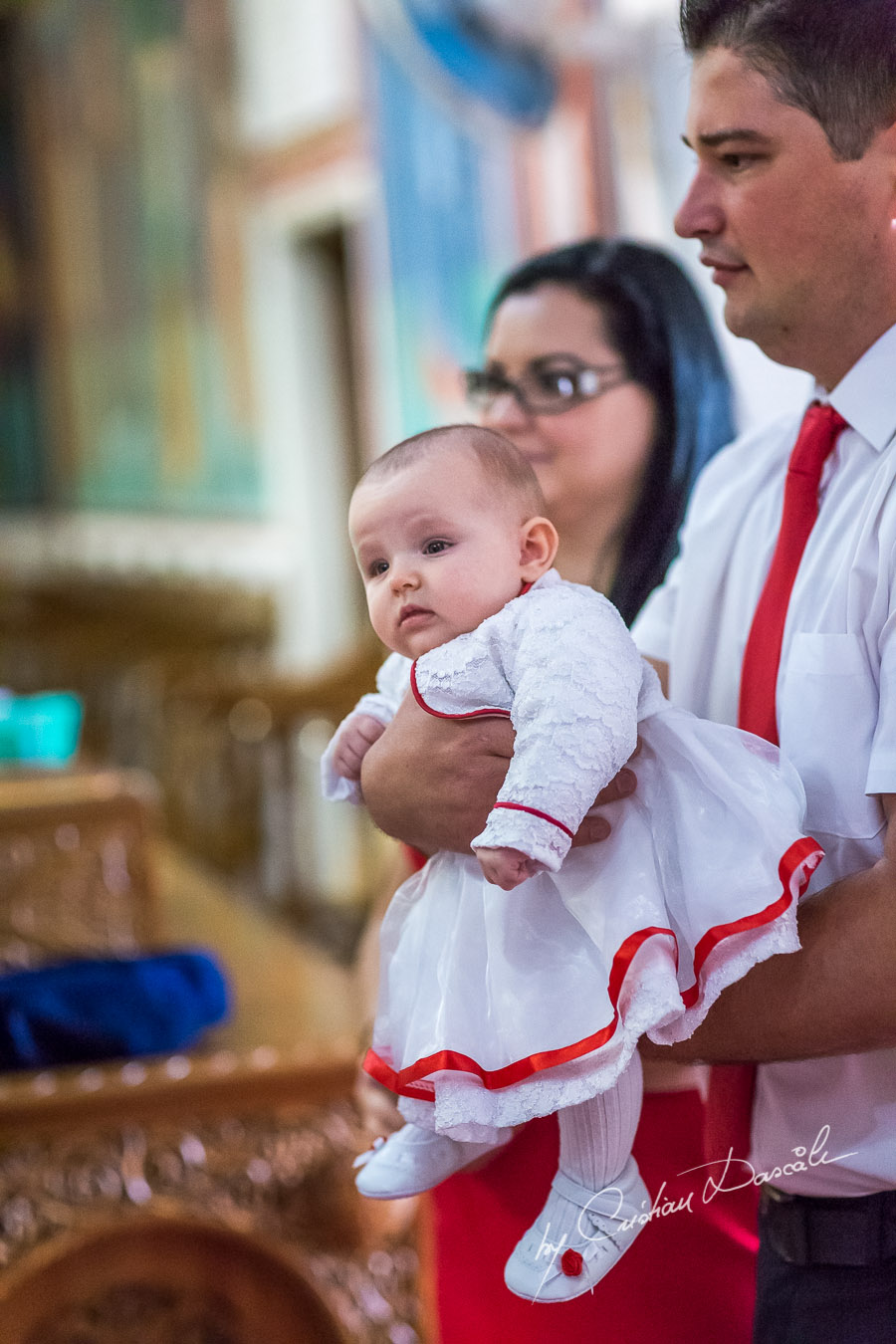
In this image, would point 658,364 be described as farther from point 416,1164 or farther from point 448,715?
point 416,1164

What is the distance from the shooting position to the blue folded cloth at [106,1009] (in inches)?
109

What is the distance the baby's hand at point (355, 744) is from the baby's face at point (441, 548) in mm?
190

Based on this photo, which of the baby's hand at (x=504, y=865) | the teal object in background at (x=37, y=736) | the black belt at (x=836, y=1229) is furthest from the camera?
the teal object in background at (x=37, y=736)

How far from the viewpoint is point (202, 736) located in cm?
745

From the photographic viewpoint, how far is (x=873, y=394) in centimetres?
125

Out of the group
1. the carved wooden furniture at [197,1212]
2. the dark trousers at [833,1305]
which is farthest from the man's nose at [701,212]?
Result: the carved wooden furniture at [197,1212]

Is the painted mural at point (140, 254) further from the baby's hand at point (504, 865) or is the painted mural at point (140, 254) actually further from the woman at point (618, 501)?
the baby's hand at point (504, 865)

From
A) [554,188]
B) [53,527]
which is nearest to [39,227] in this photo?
[53,527]

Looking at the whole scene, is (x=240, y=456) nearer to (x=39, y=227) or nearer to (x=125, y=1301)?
(x=39, y=227)

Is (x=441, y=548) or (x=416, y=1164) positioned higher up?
(x=441, y=548)

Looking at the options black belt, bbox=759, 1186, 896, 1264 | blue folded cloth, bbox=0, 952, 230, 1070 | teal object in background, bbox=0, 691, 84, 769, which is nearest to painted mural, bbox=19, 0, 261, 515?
teal object in background, bbox=0, 691, 84, 769

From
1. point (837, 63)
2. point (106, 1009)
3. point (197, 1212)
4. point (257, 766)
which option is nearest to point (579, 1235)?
point (837, 63)

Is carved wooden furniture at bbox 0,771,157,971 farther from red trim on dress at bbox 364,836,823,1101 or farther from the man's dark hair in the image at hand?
the man's dark hair

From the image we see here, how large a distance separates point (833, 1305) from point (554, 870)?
0.52 metres
